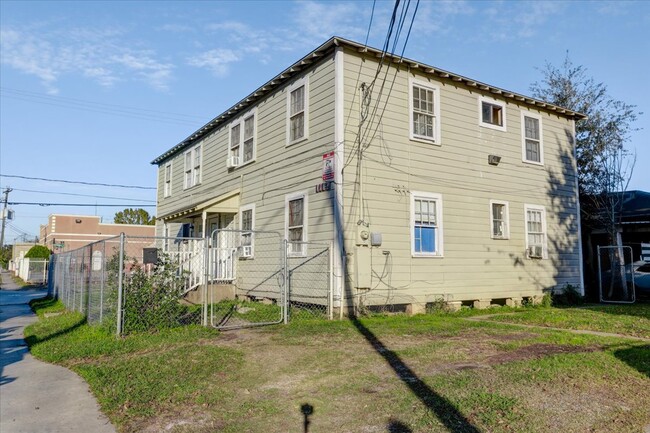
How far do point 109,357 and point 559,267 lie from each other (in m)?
13.3

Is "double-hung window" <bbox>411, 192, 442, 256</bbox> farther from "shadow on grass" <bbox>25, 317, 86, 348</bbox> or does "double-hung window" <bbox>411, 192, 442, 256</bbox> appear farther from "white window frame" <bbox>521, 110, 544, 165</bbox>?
"shadow on grass" <bbox>25, 317, 86, 348</bbox>

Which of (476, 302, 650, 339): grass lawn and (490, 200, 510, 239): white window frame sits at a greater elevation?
(490, 200, 510, 239): white window frame

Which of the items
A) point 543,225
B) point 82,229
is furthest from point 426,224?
point 82,229

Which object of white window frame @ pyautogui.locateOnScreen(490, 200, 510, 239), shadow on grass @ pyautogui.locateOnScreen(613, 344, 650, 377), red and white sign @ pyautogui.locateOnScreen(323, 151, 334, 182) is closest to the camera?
shadow on grass @ pyautogui.locateOnScreen(613, 344, 650, 377)

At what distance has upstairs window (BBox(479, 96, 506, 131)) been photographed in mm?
14109

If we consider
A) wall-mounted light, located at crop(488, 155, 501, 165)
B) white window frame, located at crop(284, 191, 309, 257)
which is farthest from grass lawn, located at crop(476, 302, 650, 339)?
white window frame, located at crop(284, 191, 309, 257)

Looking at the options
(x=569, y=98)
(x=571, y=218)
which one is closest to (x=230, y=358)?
(x=571, y=218)

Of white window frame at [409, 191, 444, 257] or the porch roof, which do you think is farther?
the porch roof

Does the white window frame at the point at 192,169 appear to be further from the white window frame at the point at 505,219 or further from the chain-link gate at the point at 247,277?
the white window frame at the point at 505,219

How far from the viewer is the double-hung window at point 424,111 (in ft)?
41.2

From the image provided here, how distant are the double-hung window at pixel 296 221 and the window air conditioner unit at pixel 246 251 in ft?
6.76

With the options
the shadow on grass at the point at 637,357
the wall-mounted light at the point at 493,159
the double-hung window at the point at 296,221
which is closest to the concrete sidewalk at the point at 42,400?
the double-hung window at the point at 296,221

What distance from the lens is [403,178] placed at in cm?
1216

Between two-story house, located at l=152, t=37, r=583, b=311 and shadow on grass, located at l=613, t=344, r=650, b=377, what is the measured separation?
206 inches
